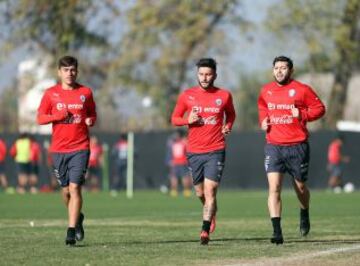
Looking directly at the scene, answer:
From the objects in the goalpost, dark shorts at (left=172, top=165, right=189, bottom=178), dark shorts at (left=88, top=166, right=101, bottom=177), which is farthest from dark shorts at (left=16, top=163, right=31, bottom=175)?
dark shorts at (left=172, top=165, right=189, bottom=178)

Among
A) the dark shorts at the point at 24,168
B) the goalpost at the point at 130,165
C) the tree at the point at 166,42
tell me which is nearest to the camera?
the goalpost at the point at 130,165

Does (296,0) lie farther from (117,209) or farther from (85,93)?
(85,93)

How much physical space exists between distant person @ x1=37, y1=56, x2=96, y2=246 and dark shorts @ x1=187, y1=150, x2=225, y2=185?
139 centimetres

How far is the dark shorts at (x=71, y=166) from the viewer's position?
14133mm

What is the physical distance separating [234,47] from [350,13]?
7.08m

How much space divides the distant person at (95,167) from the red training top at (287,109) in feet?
89.4

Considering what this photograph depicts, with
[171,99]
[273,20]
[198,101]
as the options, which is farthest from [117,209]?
[171,99]

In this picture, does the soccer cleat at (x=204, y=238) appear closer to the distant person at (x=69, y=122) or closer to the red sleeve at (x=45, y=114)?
the distant person at (x=69, y=122)

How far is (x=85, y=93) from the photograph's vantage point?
14.4 meters

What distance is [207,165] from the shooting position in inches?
576

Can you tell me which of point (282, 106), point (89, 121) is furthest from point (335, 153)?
point (89, 121)

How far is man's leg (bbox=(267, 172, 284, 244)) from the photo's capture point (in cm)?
1405

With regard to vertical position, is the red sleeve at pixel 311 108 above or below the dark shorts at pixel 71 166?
above

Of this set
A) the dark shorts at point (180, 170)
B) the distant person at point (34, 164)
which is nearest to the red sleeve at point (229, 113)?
the dark shorts at point (180, 170)
